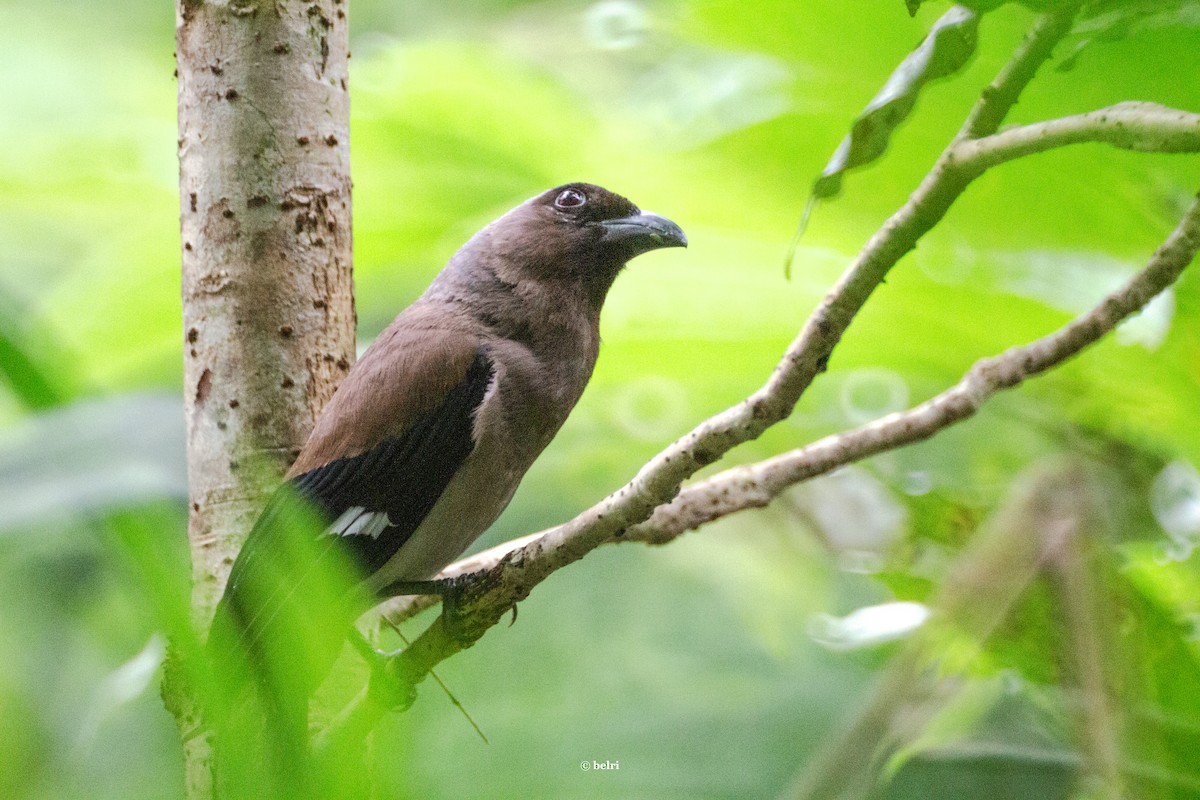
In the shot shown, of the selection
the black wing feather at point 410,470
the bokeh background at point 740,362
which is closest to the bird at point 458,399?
the black wing feather at point 410,470

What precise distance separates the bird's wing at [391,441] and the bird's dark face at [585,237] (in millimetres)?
316

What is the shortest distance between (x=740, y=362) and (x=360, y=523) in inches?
32.7

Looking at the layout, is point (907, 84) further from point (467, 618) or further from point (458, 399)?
point (458, 399)

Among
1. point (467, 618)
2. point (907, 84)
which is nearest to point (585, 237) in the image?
point (467, 618)

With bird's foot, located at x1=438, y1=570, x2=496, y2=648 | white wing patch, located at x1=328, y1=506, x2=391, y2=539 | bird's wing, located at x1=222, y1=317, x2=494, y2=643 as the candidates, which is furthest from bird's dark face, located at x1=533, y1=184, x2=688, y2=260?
bird's foot, located at x1=438, y1=570, x2=496, y2=648

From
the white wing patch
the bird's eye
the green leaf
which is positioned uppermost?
the green leaf

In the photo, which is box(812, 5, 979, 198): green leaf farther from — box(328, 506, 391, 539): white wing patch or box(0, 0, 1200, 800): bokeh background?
box(328, 506, 391, 539): white wing patch

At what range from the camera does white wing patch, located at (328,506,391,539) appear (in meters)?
1.78

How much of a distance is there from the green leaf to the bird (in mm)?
846

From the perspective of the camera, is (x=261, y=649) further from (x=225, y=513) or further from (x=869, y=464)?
(x=869, y=464)

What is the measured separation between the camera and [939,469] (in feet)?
8.29

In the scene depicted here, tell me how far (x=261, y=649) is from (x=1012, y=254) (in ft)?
5.26

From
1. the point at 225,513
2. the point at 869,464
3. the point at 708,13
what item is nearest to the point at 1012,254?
the point at 869,464

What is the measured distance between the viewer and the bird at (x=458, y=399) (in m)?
1.70
